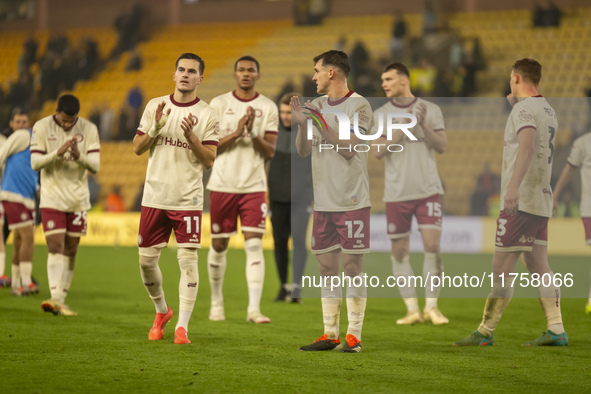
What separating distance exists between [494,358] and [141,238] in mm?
2884

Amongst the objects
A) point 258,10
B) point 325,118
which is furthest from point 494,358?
point 258,10

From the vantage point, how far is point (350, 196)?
20.5 feet

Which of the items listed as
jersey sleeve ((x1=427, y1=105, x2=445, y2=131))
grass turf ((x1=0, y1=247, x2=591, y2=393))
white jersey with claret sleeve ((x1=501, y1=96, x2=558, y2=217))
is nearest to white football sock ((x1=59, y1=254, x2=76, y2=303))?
grass turf ((x1=0, y1=247, x2=591, y2=393))

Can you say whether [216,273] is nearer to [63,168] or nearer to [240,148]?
[240,148]

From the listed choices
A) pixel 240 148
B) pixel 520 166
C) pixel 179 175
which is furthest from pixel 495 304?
pixel 240 148

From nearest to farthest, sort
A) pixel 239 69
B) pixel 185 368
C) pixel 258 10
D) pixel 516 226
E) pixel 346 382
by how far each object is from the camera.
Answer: pixel 346 382 < pixel 185 368 < pixel 516 226 < pixel 239 69 < pixel 258 10

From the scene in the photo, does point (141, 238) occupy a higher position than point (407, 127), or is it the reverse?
point (407, 127)

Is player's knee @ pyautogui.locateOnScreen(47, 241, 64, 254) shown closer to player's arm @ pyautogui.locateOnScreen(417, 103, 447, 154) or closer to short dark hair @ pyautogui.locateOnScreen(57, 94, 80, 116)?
short dark hair @ pyautogui.locateOnScreen(57, 94, 80, 116)

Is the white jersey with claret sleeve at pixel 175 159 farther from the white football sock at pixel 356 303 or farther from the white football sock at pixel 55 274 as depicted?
the white football sock at pixel 55 274

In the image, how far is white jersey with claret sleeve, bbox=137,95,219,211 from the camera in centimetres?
666

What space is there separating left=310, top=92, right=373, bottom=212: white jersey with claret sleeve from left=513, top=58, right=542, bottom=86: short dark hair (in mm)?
1277

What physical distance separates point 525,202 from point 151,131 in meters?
2.94

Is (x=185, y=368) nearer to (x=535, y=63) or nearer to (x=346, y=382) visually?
(x=346, y=382)

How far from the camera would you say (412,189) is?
822 centimetres
